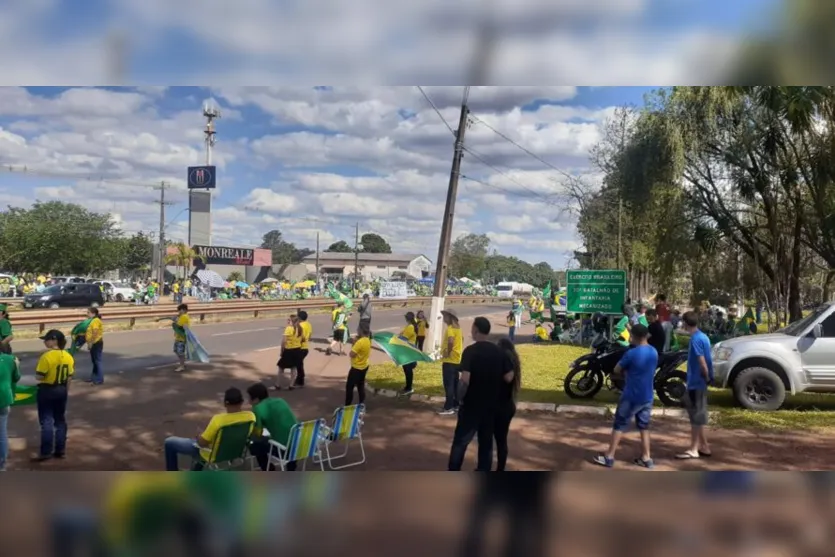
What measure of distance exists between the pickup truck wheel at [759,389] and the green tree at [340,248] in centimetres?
575

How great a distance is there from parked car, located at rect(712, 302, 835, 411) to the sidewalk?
116cm

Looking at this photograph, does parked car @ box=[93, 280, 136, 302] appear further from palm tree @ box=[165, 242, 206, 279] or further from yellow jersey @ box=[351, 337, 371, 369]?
yellow jersey @ box=[351, 337, 371, 369]

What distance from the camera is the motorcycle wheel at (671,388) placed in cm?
974

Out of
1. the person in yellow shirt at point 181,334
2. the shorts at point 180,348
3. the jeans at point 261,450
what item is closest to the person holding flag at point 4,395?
the jeans at point 261,450

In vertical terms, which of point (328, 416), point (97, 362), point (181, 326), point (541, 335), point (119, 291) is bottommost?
point (328, 416)

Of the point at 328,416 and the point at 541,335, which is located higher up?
the point at 541,335

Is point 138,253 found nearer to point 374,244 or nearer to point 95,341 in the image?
point 95,341

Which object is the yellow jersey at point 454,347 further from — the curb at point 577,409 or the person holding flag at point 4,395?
the person holding flag at point 4,395

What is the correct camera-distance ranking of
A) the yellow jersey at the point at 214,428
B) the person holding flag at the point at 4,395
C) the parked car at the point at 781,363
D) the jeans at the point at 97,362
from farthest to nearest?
the jeans at the point at 97,362 < the parked car at the point at 781,363 < the person holding flag at the point at 4,395 < the yellow jersey at the point at 214,428

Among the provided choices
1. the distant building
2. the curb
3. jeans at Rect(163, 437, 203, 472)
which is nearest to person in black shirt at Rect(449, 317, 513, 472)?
jeans at Rect(163, 437, 203, 472)

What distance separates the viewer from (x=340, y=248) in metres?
8.76

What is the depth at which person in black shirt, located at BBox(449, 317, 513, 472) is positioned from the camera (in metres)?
5.89

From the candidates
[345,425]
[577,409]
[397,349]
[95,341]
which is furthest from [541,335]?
[345,425]

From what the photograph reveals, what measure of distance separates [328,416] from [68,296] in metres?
5.33
